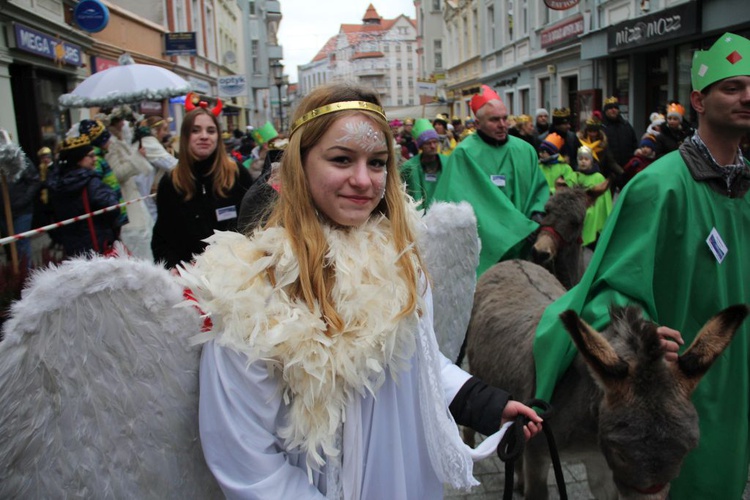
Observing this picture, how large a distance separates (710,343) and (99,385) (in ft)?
6.01

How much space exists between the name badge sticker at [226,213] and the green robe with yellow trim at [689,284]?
2.32 m

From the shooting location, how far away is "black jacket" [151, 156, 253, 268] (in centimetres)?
388

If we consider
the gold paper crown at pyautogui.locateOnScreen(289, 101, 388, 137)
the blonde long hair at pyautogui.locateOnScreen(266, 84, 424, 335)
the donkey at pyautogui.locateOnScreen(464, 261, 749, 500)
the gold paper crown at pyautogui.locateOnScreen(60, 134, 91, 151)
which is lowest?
the donkey at pyautogui.locateOnScreen(464, 261, 749, 500)

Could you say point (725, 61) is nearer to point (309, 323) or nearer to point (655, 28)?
point (309, 323)

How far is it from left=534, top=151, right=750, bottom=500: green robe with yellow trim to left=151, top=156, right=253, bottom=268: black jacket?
2296mm

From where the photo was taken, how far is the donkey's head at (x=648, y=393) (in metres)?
1.96

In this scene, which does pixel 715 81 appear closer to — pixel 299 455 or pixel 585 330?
pixel 585 330

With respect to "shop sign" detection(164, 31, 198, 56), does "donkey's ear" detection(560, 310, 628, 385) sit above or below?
below

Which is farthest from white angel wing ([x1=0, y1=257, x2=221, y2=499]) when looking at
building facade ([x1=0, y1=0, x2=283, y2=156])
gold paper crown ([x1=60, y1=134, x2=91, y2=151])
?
building facade ([x1=0, y1=0, x2=283, y2=156])

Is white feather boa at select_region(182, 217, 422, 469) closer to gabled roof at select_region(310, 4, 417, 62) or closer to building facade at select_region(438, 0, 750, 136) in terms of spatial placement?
building facade at select_region(438, 0, 750, 136)

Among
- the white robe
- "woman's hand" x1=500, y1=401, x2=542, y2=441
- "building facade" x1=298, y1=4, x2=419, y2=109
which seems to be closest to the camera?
the white robe

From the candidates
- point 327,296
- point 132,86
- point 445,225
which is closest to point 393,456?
point 327,296

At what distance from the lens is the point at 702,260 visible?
2.43 m

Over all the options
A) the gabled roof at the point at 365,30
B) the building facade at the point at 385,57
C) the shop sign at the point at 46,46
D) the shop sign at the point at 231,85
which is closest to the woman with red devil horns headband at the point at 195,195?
the shop sign at the point at 46,46
